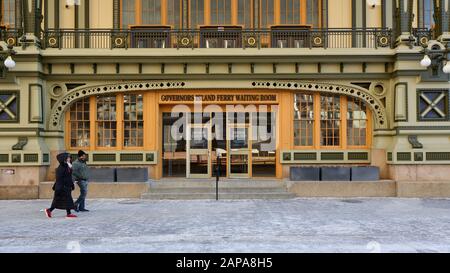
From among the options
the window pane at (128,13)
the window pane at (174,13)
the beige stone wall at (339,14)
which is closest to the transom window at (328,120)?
the beige stone wall at (339,14)

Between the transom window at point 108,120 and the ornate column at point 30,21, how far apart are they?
283 centimetres

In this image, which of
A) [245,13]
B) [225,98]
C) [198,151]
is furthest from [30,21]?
[245,13]

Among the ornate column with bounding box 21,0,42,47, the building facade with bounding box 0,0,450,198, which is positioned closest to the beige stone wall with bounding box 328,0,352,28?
the building facade with bounding box 0,0,450,198

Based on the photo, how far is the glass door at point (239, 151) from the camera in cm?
1747

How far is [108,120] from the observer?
16859 millimetres

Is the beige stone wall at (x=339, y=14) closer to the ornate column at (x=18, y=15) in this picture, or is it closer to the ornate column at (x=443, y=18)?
the ornate column at (x=443, y=18)

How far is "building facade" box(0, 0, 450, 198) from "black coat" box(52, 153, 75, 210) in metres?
4.64

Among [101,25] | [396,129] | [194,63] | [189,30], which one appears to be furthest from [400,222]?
[101,25]

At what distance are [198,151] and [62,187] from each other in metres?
7.15

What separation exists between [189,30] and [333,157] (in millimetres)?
7560

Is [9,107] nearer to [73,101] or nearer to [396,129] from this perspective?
[73,101]

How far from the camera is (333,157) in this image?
16594 mm

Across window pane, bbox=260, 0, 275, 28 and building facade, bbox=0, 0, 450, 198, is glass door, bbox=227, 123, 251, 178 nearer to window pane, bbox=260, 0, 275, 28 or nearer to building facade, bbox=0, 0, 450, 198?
building facade, bbox=0, 0, 450, 198

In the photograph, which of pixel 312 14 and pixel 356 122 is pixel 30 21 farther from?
pixel 356 122
